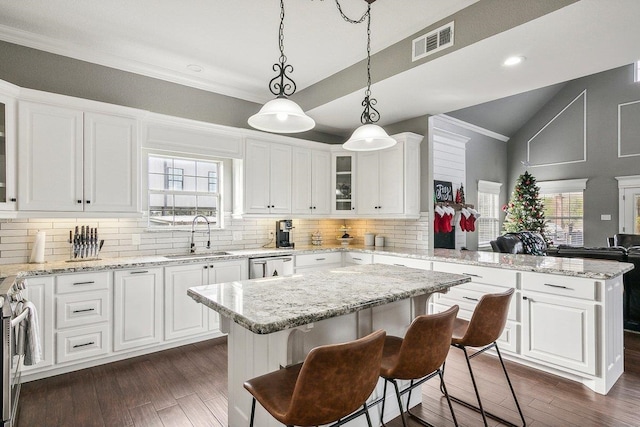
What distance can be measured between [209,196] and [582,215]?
8.83 meters

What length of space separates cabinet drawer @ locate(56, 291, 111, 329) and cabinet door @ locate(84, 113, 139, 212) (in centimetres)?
78

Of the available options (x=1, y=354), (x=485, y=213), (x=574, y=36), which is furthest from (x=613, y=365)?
(x=485, y=213)

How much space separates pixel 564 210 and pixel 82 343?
1018 centimetres

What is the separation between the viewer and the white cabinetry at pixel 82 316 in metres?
2.82

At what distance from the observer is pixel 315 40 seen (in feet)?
10.6

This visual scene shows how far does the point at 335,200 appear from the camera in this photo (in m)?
4.99

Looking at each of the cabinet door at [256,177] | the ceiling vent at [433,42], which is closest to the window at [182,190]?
the cabinet door at [256,177]

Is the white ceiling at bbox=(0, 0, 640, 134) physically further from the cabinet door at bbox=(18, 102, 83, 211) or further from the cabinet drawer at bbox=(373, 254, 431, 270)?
the cabinet drawer at bbox=(373, 254, 431, 270)

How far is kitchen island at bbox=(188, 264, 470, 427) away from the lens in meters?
1.47

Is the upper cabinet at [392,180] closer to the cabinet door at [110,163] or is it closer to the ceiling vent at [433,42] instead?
the ceiling vent at [433,42]

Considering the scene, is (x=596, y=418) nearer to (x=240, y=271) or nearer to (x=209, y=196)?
(x=240, y=271)

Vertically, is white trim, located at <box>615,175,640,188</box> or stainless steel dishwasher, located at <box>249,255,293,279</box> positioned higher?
white trim, located at <box>615,175,640,188</box>

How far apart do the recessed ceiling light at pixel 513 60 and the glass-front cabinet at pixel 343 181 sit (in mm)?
2351

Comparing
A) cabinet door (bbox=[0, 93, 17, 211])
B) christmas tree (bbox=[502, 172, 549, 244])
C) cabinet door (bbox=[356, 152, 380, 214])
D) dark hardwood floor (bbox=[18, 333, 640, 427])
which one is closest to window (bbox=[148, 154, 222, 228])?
cabinet door (bbox=[0, 93, 17, 211])
